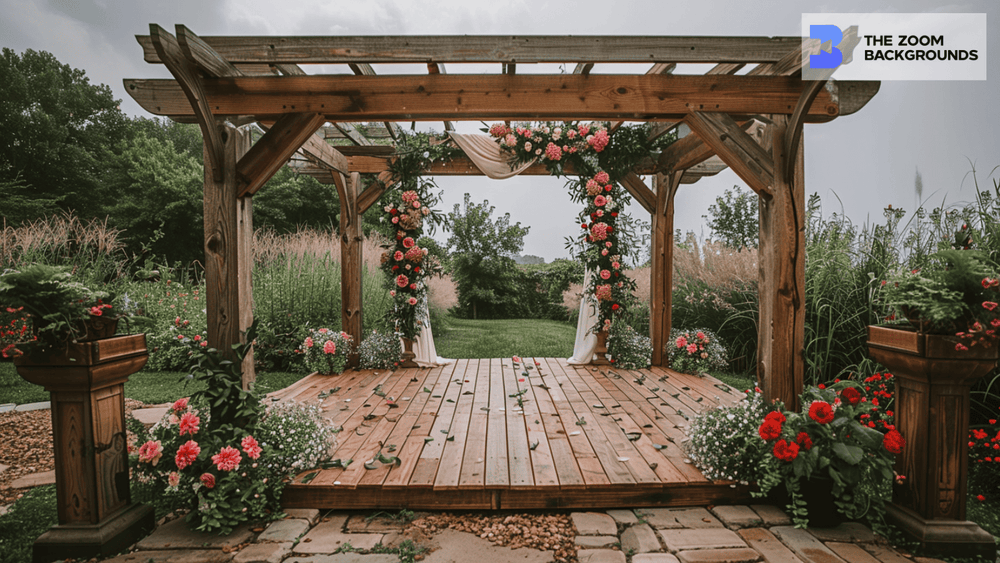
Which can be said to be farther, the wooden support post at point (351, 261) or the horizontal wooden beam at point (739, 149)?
the wooden support post at point (351, 261)

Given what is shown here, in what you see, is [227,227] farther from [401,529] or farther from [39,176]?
[39,176]

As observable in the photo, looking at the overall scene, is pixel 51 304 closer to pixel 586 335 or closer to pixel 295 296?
pixel 295 296

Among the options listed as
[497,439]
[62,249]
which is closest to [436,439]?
A: [497,439]

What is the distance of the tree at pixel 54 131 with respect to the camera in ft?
39.8

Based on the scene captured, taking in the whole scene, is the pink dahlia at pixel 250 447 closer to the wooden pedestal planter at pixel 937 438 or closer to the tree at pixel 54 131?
the wooden pedestal planter at pixel 937 438

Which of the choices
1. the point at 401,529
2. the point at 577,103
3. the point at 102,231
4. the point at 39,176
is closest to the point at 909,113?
the point at 577,103

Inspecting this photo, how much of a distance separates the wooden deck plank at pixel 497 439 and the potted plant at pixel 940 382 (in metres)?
1.76

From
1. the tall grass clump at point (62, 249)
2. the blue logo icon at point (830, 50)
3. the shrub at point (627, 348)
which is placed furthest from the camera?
the shrub at point (627, 348)

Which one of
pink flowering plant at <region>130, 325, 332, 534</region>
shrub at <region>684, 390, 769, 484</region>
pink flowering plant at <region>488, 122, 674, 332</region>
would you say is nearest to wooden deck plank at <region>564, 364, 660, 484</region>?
shrub at <region>684, 390, 769, 484</region>

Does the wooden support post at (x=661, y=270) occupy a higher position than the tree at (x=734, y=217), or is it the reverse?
the tree at (x=734, y=217)

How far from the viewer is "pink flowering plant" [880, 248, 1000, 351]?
63.7 inches

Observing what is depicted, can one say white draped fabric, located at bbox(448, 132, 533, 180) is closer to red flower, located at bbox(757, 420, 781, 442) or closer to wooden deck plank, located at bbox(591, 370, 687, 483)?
wooden deck plank, located at bbox(591, 370, 687, 483)

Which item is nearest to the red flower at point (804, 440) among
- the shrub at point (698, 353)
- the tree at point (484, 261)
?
the shrub at point (698, 353)

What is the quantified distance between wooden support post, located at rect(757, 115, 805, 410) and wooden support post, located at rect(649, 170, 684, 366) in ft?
8.99
